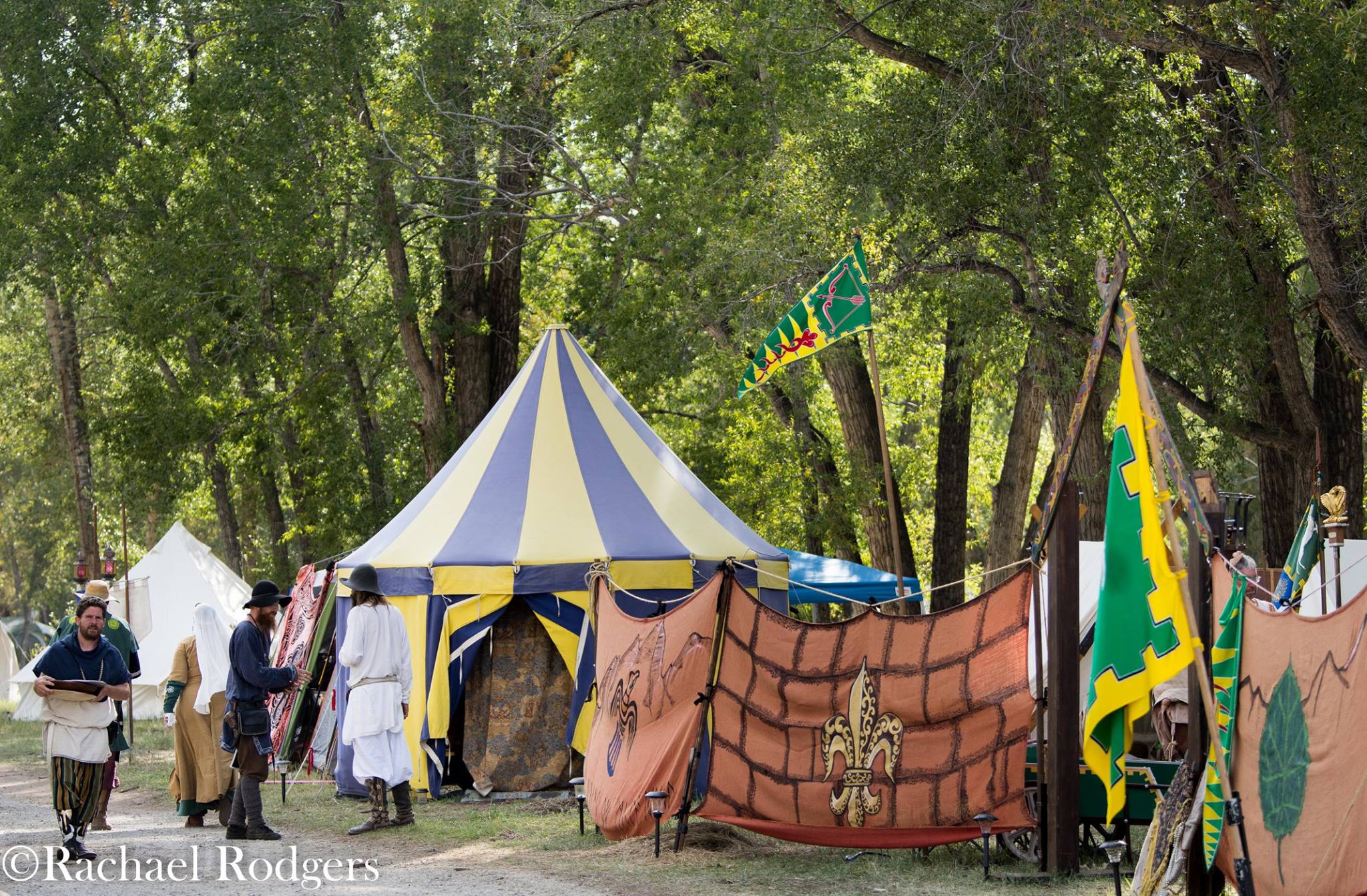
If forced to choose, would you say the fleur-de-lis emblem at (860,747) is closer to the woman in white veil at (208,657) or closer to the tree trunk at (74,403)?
the woman in white veil at (208,657)

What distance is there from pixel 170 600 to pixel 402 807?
38.0 feet

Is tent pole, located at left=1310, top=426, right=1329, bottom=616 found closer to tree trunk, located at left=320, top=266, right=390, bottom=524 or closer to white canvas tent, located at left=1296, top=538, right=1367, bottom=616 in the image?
white canvas tent, located at left=1296, top=538, right=1367, bottom=616

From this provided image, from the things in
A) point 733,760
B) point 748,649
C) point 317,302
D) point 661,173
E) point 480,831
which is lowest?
point 480,831

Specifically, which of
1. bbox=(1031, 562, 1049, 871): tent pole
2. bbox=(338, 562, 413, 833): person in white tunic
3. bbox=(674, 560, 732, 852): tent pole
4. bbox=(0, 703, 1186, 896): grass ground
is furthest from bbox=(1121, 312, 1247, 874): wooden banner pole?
bbox=(338, 562, 413, 833): person in white tunic

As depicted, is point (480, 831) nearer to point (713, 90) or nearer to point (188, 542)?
point (713, 90)

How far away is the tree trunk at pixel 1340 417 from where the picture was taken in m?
13.4

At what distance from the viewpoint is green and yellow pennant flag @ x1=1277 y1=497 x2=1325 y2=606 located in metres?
9.45

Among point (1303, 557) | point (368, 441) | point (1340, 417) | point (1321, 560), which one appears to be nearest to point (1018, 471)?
point (1340, 417)

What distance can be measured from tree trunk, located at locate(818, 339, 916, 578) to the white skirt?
9686mm

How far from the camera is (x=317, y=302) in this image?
2062 centimetres

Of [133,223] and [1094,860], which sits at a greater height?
[133,223]

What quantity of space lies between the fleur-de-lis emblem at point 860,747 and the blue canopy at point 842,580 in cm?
777

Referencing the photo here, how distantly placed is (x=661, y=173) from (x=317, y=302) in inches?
209

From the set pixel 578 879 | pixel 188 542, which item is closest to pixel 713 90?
pixel 188 542
